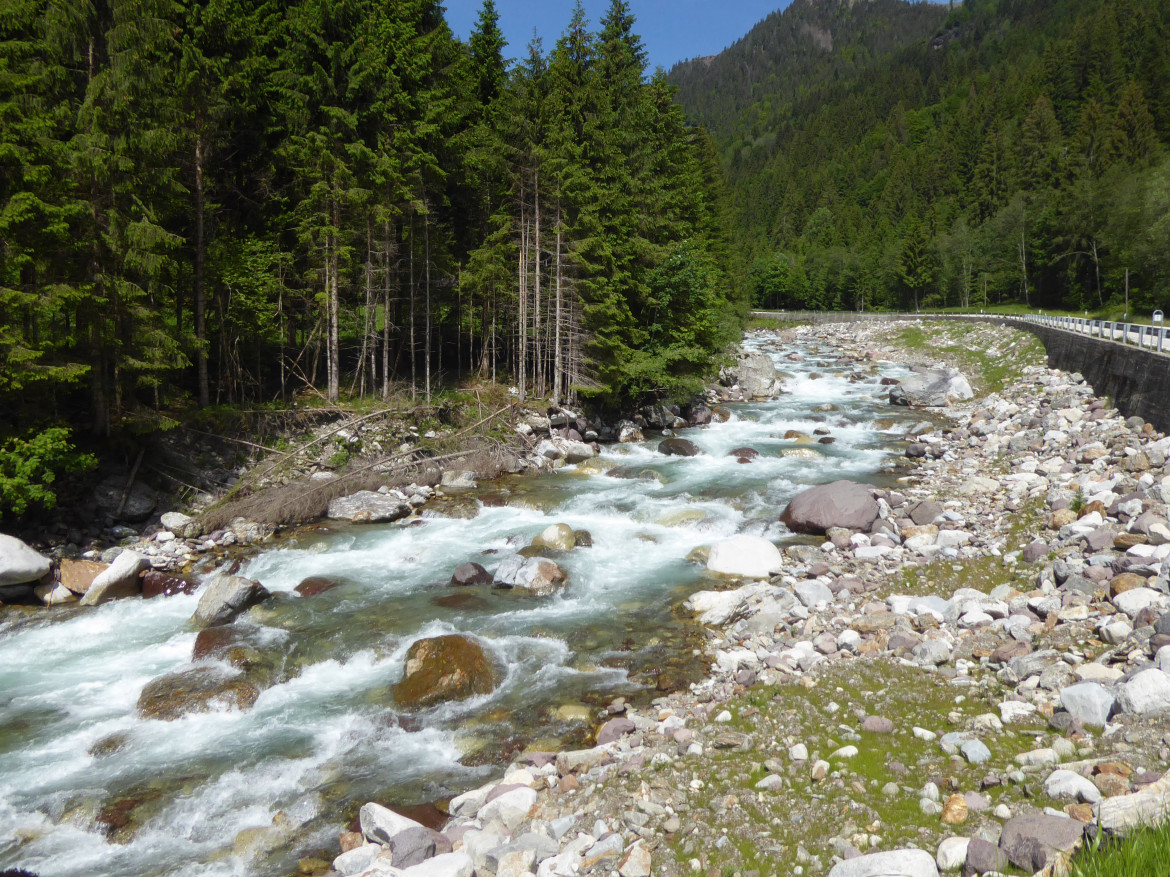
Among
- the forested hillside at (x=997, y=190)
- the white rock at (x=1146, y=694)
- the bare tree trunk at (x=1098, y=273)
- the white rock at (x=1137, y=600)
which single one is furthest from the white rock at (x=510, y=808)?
the bare tree trunk at (x=1098, y=273)

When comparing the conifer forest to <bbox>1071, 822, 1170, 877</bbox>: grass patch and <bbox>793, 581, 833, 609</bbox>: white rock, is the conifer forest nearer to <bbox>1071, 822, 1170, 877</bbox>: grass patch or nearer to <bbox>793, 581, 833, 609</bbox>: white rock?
<bbox>793, 581, 833, 609</bbox>: white rock

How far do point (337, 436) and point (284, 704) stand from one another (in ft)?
40.1

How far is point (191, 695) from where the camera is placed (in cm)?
957

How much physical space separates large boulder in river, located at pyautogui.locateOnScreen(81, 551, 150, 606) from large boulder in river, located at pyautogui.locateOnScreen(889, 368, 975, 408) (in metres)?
31.8

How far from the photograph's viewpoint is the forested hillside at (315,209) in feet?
47.1

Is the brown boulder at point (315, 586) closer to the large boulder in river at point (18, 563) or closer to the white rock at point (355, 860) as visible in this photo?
the large boulder in river at point (18, 563)

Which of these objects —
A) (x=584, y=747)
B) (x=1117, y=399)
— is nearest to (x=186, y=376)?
(x=584, y=747)

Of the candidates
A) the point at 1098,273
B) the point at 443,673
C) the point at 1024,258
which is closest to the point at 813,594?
the point at 443,673

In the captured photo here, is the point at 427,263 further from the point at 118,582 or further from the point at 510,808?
the point at 510,808

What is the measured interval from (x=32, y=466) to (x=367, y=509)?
701cm

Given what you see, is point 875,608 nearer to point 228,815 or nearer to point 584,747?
point 584,747

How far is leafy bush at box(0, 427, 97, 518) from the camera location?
13.1m

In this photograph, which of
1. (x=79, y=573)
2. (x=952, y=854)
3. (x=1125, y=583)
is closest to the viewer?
(x=952, y=854)

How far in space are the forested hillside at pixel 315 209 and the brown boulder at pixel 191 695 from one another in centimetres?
738
